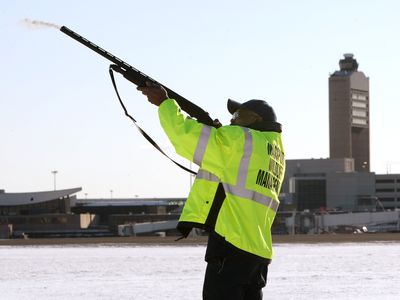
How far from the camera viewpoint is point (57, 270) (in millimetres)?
19547

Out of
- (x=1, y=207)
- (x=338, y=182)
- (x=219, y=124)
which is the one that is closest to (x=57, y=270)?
Answer: (x=219, y=124)

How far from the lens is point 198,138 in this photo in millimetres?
4152

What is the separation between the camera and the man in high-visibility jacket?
4273 mm

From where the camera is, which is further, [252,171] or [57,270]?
[57,270]

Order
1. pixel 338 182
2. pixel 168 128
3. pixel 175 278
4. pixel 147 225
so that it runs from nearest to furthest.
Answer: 1. pixel 168 128
2. pixel 175 278
3. pixel 147 225
4. pixel 338 182

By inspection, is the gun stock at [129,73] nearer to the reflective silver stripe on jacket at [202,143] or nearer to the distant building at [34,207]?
the reflective silver stripe on jacket at [202,143]

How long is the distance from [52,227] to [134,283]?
8135 cm

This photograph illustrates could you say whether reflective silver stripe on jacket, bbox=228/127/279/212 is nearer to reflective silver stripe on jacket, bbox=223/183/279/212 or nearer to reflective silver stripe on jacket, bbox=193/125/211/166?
reflective silver stripe on jacket, bbox=223/183/279/212

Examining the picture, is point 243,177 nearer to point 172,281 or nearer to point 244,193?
point 244,193

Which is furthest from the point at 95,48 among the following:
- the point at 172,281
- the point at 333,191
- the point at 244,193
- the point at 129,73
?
the point at 333,191

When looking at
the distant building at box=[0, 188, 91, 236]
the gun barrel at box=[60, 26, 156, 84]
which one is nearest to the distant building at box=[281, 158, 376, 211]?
the distant building at box=[0, 188, 91, 236]

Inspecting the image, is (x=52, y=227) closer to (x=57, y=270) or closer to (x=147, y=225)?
(x=147, y=225)

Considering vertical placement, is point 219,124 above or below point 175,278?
above

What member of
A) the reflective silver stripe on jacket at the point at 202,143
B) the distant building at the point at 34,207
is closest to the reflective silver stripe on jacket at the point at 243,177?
the reflective silver stripe on jacket at the point at 202,143
